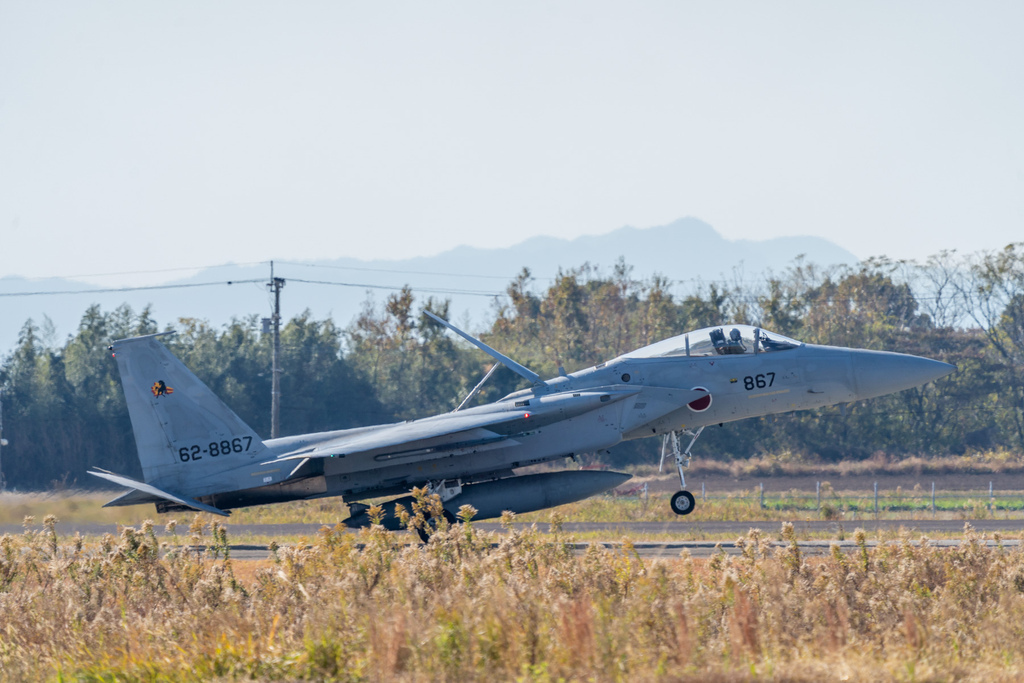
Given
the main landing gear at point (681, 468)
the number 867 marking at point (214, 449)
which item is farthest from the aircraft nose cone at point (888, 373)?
the number 867 marking at point (214, 449)

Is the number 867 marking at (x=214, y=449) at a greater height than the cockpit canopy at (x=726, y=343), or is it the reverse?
the cockpit canopy at (x=726, y=343)

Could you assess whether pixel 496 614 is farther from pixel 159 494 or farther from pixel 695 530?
pixel 695 530

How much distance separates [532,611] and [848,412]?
49.8m

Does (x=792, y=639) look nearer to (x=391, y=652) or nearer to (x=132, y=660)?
(x=391, y=652)

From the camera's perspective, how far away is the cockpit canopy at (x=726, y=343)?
681 inches

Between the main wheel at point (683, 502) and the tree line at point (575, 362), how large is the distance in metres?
32.8

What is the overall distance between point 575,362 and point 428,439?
141ft

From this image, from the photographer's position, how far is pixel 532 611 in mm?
8891

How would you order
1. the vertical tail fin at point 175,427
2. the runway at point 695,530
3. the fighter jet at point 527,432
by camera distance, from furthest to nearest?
1. the runway at point 695,530
2. the vertical tail fin at point 175,427
3. the fighter jet at point 527,432

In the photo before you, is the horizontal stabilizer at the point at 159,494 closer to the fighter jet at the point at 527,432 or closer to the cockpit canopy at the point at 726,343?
the fighter jet at the point at 527,432

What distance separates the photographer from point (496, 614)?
855 centimetres

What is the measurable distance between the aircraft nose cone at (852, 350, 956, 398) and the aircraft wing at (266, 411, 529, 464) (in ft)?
19.3

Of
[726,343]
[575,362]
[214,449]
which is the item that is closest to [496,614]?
[726,343]

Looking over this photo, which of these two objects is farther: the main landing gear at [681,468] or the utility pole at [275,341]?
the utility pole at [275,341]
